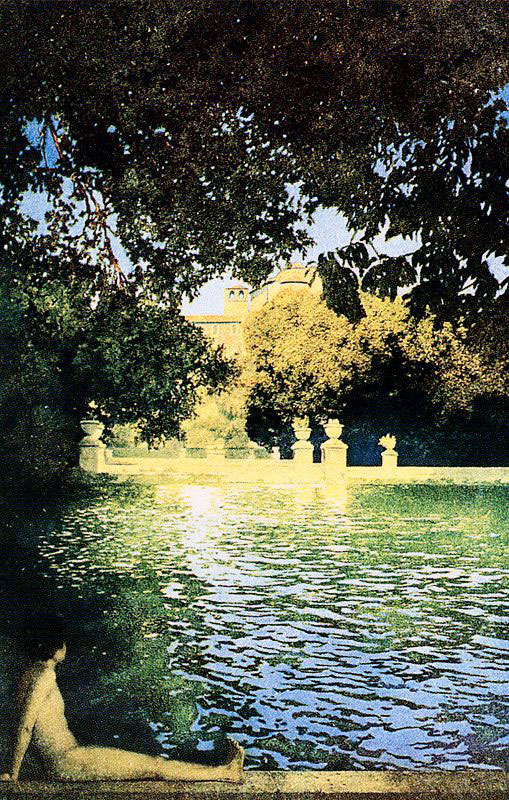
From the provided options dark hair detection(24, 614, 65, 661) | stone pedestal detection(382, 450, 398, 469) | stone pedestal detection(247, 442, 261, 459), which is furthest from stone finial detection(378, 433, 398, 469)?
dark hair detection(24, 614, 65, 661)

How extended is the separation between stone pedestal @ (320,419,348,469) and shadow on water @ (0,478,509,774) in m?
0.46

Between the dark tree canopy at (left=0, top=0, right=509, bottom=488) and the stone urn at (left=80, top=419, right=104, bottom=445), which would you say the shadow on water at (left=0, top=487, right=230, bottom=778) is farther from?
the dark tree canopy at (left=0, top=0, right=509, bottom=488)

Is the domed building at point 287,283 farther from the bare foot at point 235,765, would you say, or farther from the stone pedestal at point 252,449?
the bare foot at point 235,765

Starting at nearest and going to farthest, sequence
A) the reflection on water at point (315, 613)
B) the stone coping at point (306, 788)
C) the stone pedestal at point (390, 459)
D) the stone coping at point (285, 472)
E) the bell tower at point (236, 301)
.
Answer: the stone coping at point (306, 788) → the reflection on water at point (315, 613) → the bell tower at point (236, 301) → the stone coping at point (285, 472) → the stone pedestal at point (390, 459)

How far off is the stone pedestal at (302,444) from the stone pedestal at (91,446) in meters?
1.28

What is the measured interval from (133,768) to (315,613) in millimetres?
2726

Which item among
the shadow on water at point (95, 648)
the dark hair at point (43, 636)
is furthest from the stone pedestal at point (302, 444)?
the dark hair at point (43, 636)

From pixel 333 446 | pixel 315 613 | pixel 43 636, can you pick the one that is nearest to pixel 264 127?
pixel 333 446

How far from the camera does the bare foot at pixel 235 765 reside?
139 inches

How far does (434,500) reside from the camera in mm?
6176

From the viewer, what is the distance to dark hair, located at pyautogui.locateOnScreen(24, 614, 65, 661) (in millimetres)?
4085

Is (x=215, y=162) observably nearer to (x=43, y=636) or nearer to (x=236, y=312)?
(x=236, y=312)

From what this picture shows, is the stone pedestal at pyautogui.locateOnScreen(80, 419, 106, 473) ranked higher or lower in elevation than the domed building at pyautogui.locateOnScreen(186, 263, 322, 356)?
lower

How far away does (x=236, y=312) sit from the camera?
198 inches
